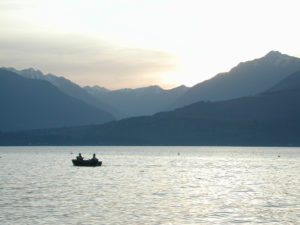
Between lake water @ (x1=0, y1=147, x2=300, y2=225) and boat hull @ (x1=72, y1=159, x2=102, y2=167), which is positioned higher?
boat hull @ (x1=72, y1=159, x2=102, y2=167)

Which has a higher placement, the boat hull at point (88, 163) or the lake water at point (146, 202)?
the boat hull at point (88, 163)

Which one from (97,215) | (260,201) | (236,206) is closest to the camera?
(97,215)

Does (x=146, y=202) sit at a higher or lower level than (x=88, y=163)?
lower

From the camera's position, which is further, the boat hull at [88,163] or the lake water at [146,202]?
the boat hull at [88,163]

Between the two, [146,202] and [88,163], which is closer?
[146,202]

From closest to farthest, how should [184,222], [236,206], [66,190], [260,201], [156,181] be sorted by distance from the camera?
[184,222] → [236,206] → [260,201] → [66,190] → [156,181]

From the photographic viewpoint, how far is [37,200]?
259 feet

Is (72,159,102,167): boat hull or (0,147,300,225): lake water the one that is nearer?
(0,147,300,225): lake water

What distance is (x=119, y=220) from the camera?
62375 millimetres

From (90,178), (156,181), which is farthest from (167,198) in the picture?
(90,178)

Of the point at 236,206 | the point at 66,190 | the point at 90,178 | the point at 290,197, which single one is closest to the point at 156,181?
the point at 90,178

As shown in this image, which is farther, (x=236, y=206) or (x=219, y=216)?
(x=236, y=206)

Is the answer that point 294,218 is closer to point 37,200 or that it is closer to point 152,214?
point 152,214

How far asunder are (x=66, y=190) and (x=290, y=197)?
36.1 m
